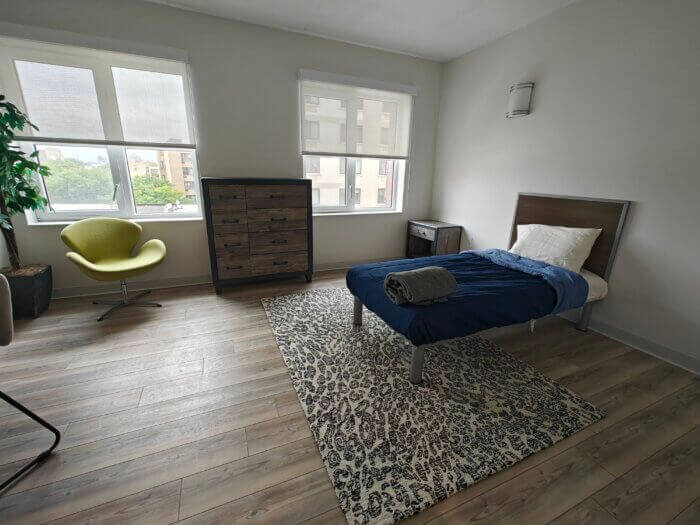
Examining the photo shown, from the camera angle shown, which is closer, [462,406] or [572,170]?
[462,406]

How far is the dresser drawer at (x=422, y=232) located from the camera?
398cm

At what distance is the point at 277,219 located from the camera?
10.7 feet

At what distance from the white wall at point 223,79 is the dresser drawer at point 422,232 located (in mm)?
940

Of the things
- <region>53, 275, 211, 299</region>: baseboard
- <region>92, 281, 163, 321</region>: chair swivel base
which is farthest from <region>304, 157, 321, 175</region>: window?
<region>92, 281, 163, 321</region>: chair swivel base

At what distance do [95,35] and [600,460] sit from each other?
187 inches

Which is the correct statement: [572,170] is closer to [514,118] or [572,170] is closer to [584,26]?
[514,118]

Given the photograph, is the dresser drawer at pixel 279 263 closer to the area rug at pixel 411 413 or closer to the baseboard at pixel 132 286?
the baseboard at pixel 132 286

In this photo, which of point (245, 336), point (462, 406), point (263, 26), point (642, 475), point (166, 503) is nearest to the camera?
point (166, 503)

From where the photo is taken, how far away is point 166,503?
3.95ft

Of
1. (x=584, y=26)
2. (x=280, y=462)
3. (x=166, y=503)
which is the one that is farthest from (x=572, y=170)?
(x=166, y=503)

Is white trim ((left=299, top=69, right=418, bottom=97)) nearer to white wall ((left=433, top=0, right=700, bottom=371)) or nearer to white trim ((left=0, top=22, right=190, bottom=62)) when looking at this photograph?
white wall ((left=433, top=0, right=700, bottom=371))

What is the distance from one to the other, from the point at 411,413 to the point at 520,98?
316 centimetres

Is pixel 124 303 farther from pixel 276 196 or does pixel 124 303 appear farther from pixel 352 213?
pixel 352 213

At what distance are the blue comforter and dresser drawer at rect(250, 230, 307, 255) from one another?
45.5 inches
